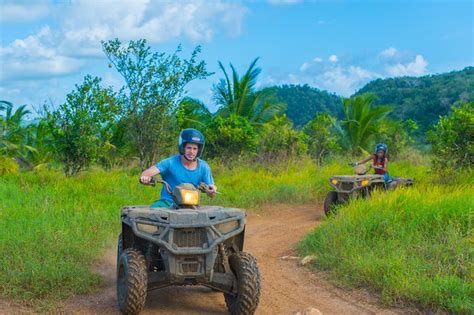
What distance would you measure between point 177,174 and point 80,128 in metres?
9.30

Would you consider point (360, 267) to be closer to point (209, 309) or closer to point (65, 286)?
point (209, 309)

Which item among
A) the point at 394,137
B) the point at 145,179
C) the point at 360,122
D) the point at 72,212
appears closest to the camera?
the point at 145,179

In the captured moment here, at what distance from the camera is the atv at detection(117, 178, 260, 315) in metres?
5.00

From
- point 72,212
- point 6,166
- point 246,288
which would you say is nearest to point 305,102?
point 6,166

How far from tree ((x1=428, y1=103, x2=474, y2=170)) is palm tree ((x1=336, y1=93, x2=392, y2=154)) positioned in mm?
13275

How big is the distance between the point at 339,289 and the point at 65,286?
9.41 ft

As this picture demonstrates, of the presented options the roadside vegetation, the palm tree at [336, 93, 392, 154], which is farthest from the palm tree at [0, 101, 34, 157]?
the palm tree at [336, 93, 392, 154]

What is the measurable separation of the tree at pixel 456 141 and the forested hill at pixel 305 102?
30.6 meters

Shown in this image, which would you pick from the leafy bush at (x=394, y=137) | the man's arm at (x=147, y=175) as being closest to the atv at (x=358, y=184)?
the man's arm at (x=147, y=175)

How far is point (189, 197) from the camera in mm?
5363

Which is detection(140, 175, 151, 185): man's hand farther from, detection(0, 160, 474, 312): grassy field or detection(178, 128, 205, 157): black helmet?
detection(0, 160, 474, 312): grassy field

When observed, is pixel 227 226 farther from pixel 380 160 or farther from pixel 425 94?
pixel 425 94

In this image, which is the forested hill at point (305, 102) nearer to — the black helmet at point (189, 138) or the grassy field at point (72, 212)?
the grassy field at point (72, 212)

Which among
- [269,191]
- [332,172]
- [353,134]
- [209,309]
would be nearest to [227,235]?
[209,309]
